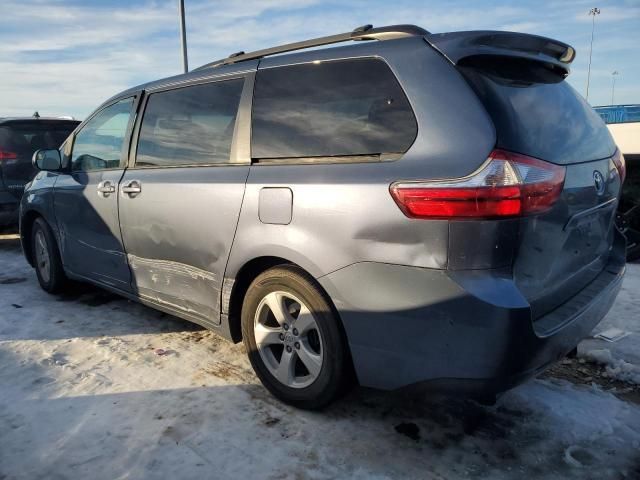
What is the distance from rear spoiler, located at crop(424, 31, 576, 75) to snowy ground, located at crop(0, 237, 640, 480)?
1695mm

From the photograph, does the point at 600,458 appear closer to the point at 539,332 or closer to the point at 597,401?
the point at 597,401

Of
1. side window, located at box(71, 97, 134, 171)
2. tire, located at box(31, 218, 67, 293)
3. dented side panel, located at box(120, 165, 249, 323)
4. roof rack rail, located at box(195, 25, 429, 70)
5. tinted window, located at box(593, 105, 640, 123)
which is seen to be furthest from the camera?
tinted window, located at box(593, 105, 640, 123)

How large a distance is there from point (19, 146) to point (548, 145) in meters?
6.88

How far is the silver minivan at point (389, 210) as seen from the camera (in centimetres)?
210

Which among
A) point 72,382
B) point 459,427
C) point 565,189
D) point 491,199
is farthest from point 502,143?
point 72,382

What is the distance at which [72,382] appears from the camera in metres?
3.17

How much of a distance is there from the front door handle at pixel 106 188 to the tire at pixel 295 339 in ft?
5.03

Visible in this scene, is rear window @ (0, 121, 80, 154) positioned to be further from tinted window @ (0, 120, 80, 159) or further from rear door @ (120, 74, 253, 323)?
rear door @ (120, 74, 253, 323)

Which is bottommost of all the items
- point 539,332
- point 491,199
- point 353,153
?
point 539,332

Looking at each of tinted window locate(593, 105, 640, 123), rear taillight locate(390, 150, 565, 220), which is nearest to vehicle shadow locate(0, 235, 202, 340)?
rear taillight locate(390, 150, 565, 220)

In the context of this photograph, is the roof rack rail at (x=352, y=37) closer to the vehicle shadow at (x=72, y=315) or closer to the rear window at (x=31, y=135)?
the vehicle shadow at (x=72, y=315)

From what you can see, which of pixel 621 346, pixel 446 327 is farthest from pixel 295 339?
pixel 621 346

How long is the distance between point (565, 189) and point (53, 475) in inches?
99.1

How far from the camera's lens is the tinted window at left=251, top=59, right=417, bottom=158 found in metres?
2.35
